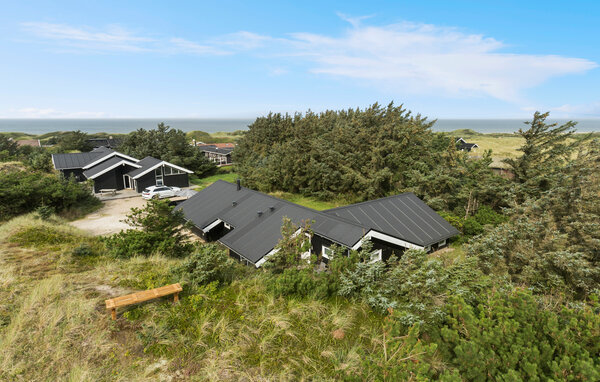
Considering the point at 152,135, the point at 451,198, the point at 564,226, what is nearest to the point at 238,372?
the point at 564,226

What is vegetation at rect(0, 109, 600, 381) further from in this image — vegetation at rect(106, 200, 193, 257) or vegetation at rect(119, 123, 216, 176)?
vegetation at rect(119, 123, 216, 176)

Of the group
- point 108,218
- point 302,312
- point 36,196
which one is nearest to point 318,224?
point 302,312

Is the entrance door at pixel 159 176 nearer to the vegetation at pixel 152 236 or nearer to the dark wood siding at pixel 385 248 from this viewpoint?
the vegetation at pixel 152 236

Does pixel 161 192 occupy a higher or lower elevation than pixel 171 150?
lower

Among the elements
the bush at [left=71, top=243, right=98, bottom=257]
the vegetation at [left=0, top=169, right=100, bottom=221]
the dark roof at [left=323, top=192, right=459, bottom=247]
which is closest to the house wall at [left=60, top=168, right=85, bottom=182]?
the vegetation at [left=0, top=169, right=100, bottom=221]

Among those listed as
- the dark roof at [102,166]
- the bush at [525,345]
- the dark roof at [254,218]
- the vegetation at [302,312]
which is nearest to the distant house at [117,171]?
the dark roof at [102,166]

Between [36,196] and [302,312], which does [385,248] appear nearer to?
[302,312]
